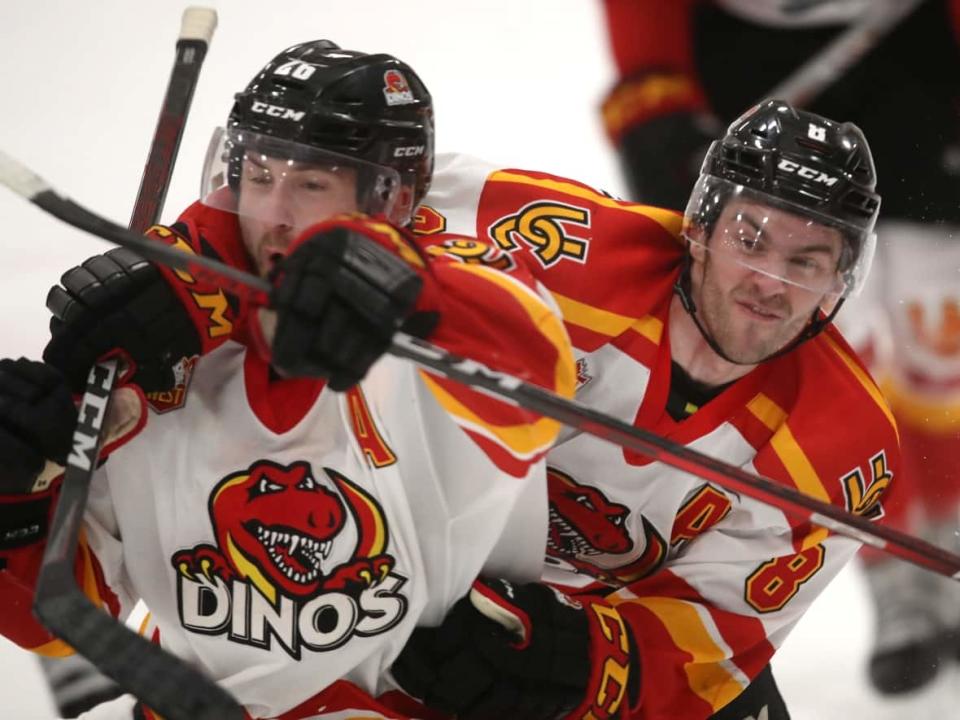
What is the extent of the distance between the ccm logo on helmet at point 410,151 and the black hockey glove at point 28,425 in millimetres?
Answer: 587

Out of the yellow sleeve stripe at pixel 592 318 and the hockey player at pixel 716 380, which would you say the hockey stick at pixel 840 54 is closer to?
the hockey player at pixel 716 380

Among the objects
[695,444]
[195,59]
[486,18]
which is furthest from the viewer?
[486,18]

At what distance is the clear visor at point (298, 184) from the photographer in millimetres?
2021

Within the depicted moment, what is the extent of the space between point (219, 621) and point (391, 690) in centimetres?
29

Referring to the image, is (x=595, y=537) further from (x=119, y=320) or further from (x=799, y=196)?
(x=119, y=320)

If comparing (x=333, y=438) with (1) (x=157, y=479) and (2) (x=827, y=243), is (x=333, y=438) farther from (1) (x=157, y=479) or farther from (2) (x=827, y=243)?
(2) (x=827, y=243)

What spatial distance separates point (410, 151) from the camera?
213cm

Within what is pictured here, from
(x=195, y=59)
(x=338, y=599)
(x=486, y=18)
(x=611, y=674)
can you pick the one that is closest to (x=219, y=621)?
(x=338, y=599)

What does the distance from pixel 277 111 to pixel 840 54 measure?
214 centimetres

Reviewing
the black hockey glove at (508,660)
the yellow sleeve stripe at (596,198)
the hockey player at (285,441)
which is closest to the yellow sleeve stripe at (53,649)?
the hockey player at (285,441)

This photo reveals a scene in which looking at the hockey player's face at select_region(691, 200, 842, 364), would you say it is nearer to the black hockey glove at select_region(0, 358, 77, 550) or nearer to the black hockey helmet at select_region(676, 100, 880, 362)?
the black hockey helmet at select_region(676, 100, 880, 362)

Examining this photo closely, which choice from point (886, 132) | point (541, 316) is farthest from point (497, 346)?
point (886, 132)

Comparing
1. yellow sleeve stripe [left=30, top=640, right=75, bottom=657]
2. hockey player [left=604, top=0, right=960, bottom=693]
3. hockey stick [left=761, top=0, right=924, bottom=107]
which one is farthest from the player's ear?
hockey stick [left=761, top=0, right=924, bottom=107]

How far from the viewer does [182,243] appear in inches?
79.5
